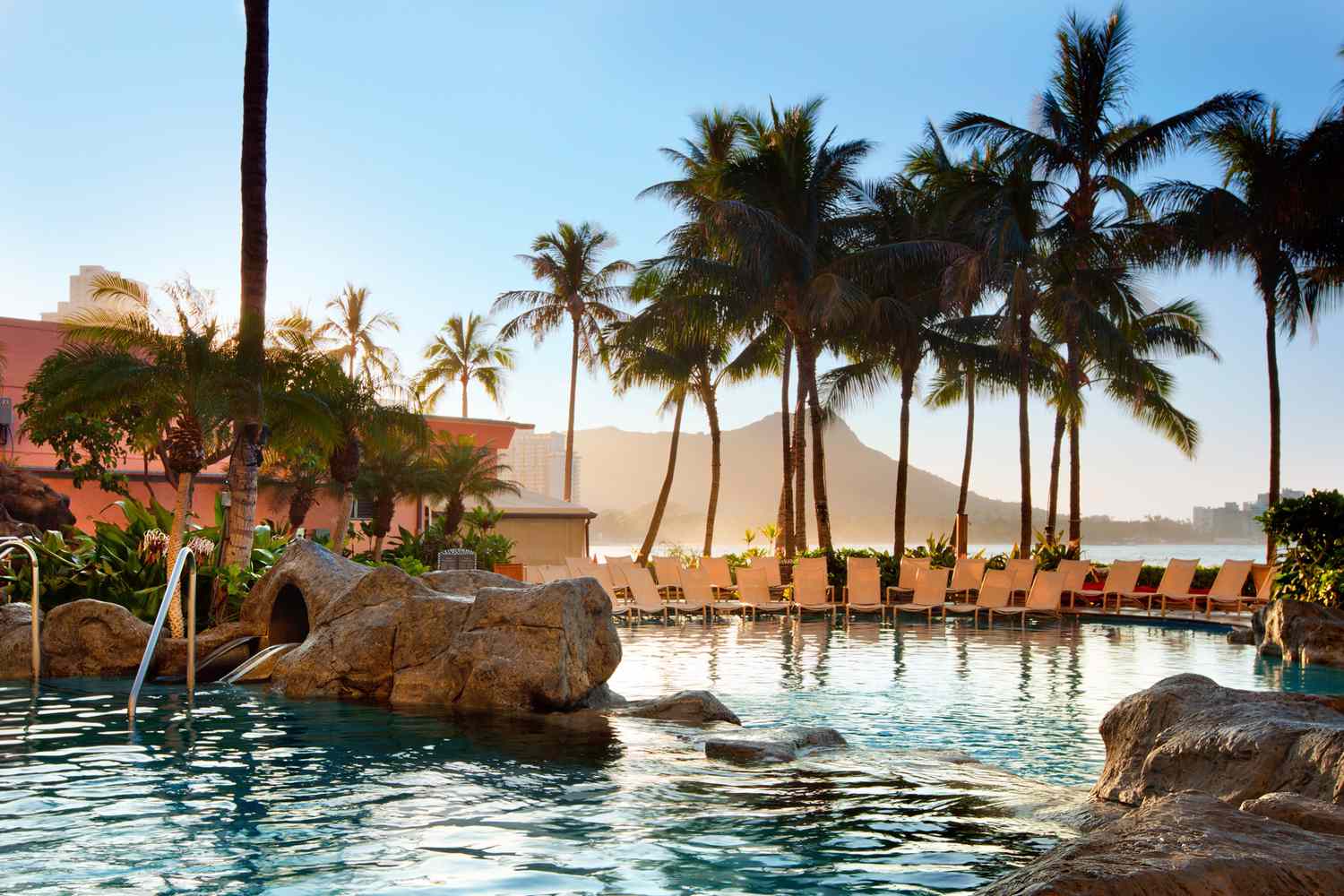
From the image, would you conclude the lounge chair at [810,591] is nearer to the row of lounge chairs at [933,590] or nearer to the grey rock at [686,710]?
the row of lounge chairs at [933,590]

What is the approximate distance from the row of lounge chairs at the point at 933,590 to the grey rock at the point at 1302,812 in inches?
613

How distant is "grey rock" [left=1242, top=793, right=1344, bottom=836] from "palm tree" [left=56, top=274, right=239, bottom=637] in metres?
11.0

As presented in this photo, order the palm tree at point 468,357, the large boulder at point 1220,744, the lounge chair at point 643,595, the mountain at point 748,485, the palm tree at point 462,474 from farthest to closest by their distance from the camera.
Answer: the mountain at point 748,485 < the palm tree at point 468,357 < the palm tree at point 462,474 < the lounge chair at point 643,595 < the large boulder at point 1220,744

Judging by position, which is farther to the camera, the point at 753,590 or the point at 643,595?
the point at 753,590

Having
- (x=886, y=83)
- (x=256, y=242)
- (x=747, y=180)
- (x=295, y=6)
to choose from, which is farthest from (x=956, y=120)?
(x=256, y=242)

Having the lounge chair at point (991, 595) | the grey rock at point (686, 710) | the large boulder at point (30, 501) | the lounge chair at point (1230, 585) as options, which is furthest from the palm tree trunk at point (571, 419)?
the grey rock at point (686, 710)

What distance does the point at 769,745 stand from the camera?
7844mm

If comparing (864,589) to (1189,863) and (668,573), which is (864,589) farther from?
(1189,863)

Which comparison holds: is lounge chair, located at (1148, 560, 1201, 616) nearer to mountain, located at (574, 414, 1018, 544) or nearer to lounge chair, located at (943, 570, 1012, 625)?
lounge chair, located at (943, 570, 1012, 625)

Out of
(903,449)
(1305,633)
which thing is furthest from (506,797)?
Answer: (903,449)

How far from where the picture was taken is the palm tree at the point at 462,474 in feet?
91.8

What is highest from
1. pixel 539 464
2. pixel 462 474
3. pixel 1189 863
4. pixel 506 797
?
pixel 539 464

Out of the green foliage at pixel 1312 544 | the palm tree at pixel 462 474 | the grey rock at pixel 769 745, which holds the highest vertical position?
the palm tree at pixel 462 474

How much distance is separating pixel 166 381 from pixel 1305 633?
1399 centimetres
